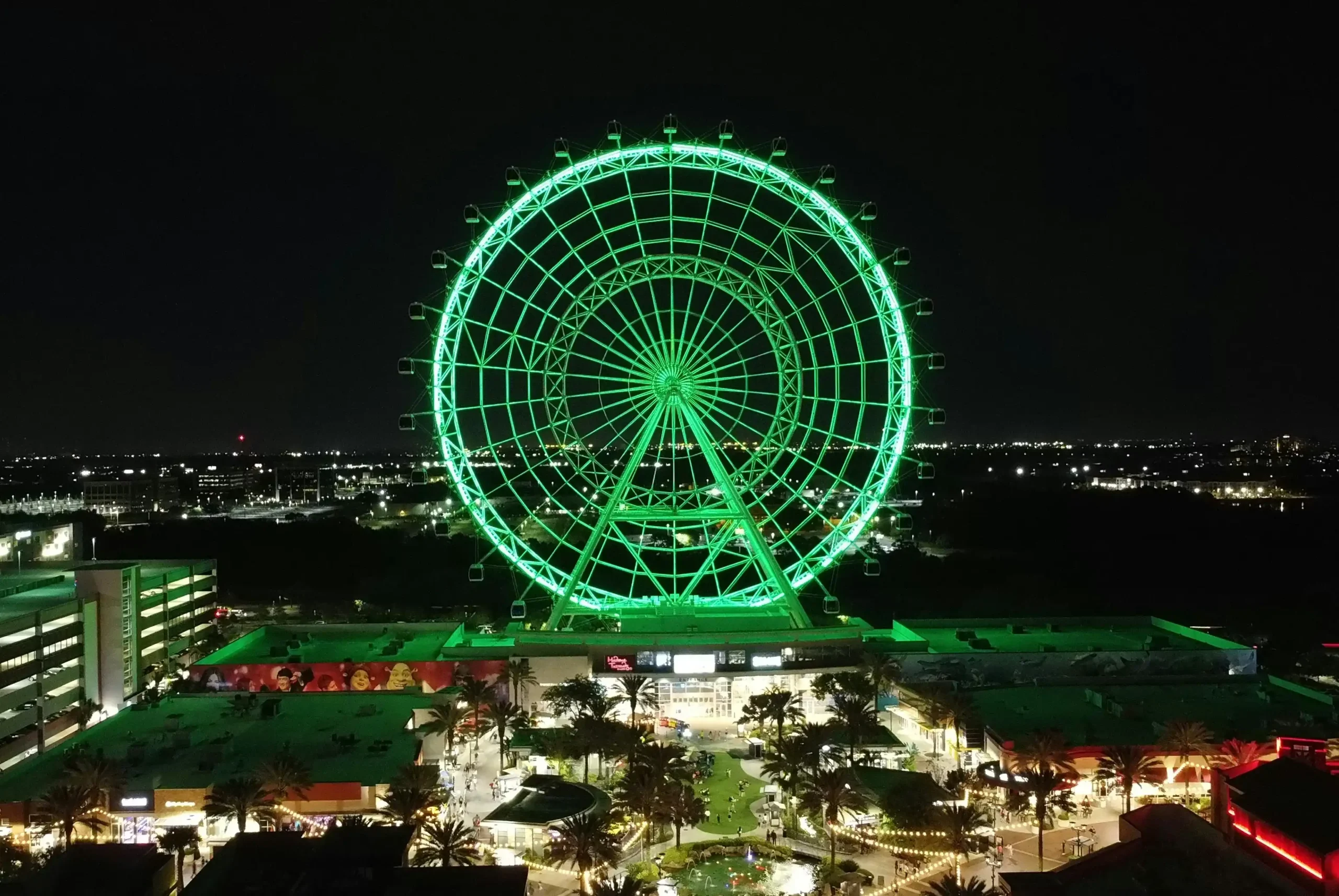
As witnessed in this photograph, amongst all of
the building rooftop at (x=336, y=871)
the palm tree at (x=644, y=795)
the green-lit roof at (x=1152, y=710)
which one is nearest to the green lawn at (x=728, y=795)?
the palm tree at (x=644, y=795)

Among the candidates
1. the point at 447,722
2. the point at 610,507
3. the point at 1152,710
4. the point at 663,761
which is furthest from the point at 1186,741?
the point at 447,722

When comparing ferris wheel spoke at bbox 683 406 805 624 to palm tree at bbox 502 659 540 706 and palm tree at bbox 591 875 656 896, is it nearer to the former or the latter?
palm tree at bbox 502 659 540 706

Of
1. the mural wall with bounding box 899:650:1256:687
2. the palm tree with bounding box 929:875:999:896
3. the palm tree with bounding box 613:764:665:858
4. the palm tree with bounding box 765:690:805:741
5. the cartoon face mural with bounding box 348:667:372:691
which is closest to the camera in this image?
the palm tree with bounding box 929:875:999:896

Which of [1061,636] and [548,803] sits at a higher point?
[1061,636]

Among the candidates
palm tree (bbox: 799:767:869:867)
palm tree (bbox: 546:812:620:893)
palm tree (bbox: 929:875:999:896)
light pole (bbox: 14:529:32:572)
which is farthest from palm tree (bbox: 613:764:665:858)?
light pole (bbox: 14:529:32:572)

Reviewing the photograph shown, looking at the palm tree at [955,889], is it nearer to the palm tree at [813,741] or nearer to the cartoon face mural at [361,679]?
the palm tree at [813,741]

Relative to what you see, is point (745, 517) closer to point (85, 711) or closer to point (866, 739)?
point (866, 739)

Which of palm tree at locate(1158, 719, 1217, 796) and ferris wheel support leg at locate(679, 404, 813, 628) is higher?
ferris wheel support leg at locate(679, 404, 813, 628)
